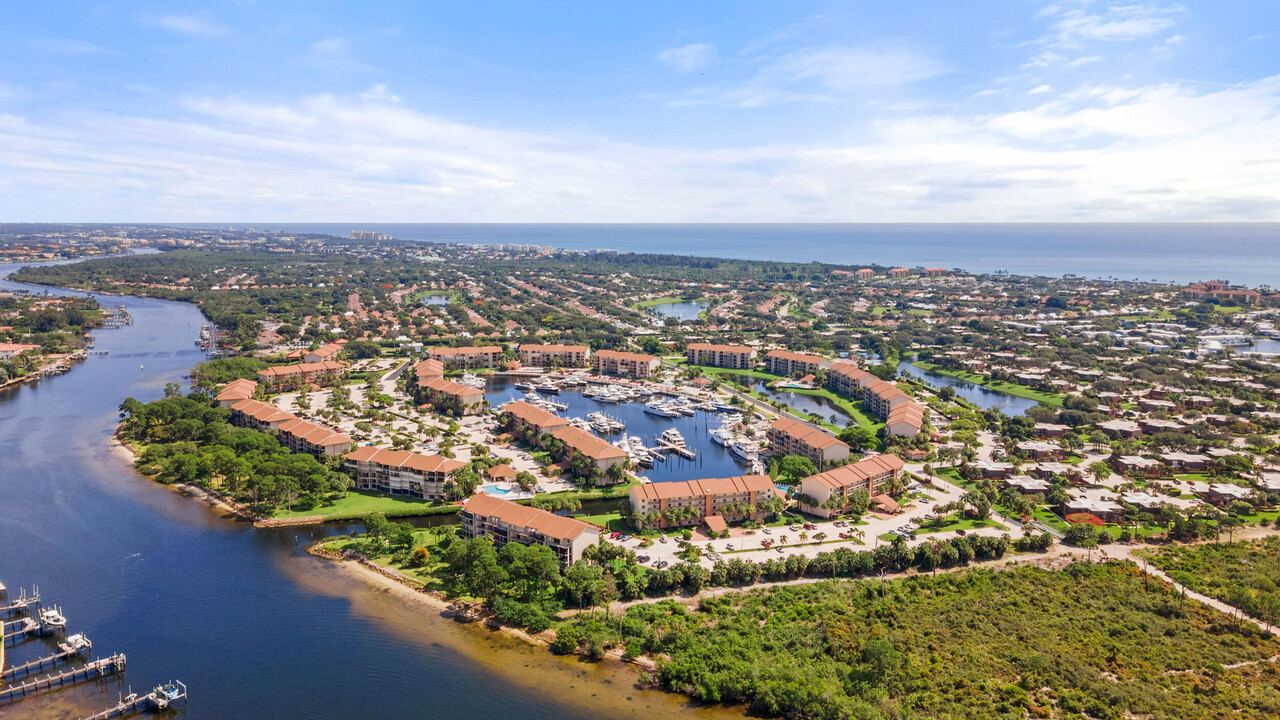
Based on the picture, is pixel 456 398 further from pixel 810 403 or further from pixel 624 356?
pixel 810 403

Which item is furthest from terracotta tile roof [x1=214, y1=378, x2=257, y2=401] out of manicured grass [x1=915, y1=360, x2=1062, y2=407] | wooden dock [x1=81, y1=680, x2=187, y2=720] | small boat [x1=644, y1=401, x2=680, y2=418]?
manicured grass [x1=915, y1=360, x2=1062, y2=407]

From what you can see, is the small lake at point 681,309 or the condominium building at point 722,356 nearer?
the condominium building at point 722,356

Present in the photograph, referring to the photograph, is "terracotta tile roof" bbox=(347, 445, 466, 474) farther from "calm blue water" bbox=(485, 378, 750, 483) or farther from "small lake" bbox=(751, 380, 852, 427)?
"small lake" bbox=(751, 380, 852, 427)

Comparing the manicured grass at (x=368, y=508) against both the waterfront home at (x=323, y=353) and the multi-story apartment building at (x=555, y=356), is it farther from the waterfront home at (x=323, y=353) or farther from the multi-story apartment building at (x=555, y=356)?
the multi-story apartment building at (x=555, y=356)

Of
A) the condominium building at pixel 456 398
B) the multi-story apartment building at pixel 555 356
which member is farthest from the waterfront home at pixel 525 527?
the multi-story apartment building at pixel 555 356

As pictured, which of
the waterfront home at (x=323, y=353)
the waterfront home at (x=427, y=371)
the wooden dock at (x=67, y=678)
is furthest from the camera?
the waterfront home at (x=323, y=353)

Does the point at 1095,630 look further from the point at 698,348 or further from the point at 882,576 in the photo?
the point at 698,348
